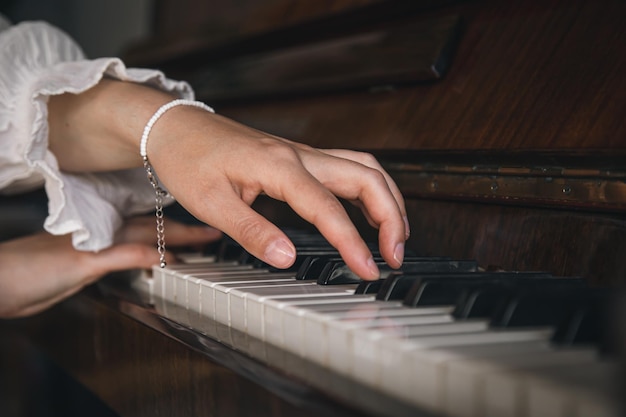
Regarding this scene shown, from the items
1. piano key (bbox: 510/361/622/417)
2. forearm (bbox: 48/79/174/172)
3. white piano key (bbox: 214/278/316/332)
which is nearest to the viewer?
piano key (bbox: 510/361/622/417)

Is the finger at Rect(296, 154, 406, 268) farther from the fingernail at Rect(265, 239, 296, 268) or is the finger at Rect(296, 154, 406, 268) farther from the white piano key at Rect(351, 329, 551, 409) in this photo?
the white piano key at Rect(351, 329, 551, 409)

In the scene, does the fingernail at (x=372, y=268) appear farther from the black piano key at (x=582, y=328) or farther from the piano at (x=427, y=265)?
the black piano key at (x=582, y=328)

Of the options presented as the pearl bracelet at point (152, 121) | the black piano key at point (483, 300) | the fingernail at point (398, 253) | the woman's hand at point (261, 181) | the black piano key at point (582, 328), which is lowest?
the black piano key at point (582, 328)

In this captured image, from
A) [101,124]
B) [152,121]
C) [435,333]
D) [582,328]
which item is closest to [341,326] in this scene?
[435,333]

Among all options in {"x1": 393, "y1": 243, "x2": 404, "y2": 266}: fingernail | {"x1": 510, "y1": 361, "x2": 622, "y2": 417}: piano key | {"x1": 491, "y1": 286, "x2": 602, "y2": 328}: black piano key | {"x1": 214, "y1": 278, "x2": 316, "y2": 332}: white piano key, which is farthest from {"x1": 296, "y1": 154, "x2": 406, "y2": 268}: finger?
{"x1": 510, "y1": 361, "x2": 622, "y2": 417}: piano key

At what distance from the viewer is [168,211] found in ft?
5.67

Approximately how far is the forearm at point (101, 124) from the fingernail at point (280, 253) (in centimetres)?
34

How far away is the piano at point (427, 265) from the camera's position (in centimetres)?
54

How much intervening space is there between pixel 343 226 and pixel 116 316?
395 millimetres

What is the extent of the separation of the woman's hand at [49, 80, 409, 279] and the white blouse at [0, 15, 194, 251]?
4.9 inches

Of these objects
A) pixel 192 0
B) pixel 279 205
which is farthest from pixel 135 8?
pixel 279 205

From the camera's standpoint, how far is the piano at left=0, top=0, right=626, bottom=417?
536 mm

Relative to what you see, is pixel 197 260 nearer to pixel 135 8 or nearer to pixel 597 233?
pixel 597 233

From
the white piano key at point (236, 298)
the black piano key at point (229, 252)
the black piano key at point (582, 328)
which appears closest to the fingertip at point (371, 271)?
the white piano key at point (236, 298)
